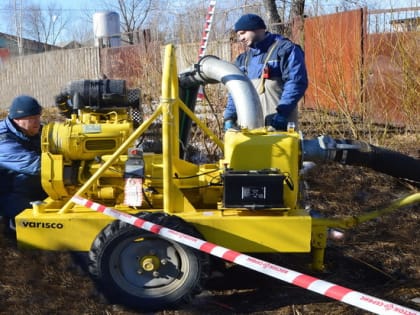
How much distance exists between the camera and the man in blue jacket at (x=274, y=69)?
191 inches

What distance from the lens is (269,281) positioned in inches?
174

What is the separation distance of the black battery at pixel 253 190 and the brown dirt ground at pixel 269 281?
0.73 meters

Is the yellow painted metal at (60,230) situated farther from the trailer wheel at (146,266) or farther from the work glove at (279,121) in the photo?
the work glove at (279,121)

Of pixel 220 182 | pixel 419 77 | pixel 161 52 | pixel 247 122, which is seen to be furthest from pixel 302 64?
pixel 161 52

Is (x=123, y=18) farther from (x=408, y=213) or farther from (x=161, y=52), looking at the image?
(x=408, y=213)

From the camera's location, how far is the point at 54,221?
392 centimetres

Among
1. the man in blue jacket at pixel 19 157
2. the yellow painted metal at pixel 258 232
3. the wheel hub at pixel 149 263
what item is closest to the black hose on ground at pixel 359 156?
the yellow painted metal at pixel 258 232

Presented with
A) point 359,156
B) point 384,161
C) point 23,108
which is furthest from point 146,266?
point 384,161

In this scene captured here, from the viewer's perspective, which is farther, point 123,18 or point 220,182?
point 123,18

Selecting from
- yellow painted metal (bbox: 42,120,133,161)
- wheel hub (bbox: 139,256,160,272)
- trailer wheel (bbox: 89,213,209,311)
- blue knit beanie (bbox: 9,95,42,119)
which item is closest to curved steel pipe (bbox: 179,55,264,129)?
yellow painted metal (bbox: 42,120,133,161)

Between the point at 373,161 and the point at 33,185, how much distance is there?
2.71 meters

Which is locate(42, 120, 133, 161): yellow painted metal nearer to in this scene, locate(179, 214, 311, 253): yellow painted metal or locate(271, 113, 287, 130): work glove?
locate(179, 214, 311, 253): yellow painted metal

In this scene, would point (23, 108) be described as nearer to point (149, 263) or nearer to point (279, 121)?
point (149, 263)

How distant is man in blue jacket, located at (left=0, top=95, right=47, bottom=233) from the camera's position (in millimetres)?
4699
